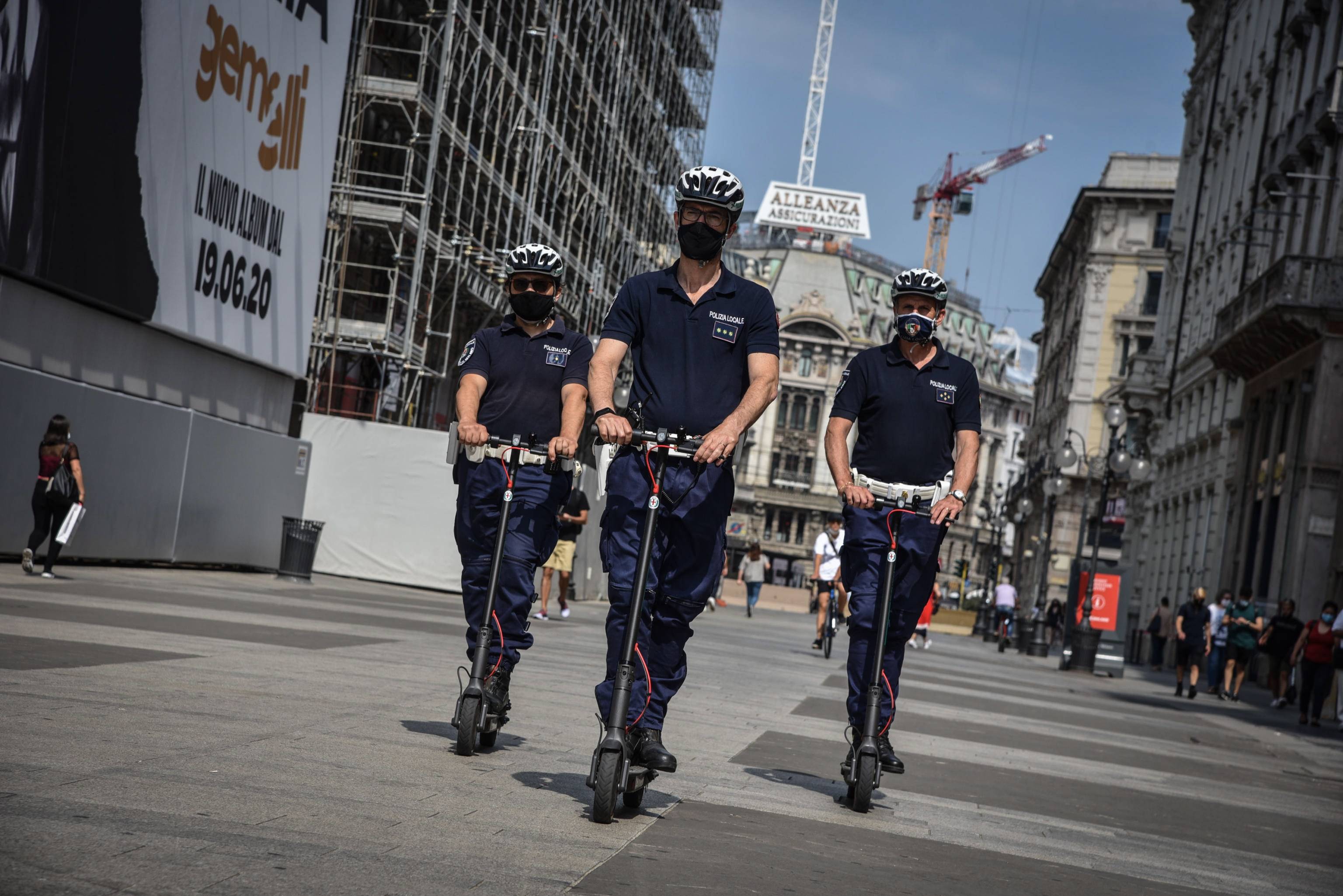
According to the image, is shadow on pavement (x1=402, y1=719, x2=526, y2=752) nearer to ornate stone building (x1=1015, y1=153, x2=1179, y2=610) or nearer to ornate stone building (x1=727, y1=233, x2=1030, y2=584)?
ornate stone building (x1=1015, y1=153, x2=1179, y2=610)

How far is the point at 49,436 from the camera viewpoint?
50.1ft

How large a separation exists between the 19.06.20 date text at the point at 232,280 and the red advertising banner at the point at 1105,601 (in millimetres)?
15731

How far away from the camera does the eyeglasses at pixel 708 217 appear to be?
552 centimetres

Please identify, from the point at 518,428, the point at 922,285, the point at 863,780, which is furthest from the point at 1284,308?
the point at 863,780

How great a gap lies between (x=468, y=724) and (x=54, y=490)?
10.1 metres

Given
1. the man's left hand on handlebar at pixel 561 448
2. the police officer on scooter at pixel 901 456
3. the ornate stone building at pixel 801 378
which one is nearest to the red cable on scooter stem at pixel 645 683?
the man's left hand on handlebar at pixel 561 448

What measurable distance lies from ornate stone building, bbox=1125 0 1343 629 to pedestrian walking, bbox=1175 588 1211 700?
4.88 meters

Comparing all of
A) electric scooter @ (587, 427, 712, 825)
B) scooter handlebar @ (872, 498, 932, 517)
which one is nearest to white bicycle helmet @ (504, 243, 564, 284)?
scooter handlebar @ (872, 498, 932, 517)

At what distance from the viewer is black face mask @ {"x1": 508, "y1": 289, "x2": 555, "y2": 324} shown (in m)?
6.85

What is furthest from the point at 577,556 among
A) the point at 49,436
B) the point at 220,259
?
the point at 49,436

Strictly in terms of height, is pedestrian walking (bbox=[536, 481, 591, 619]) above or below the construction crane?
below

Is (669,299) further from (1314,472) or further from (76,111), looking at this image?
(1314,472)

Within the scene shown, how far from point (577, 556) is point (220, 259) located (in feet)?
32.7

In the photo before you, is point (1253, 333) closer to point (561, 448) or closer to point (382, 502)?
point (382, 502)
